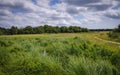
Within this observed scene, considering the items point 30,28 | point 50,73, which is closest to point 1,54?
point 50,73

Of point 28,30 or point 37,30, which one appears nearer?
point 28,30

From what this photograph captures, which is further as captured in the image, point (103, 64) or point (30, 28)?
point (30, 28)

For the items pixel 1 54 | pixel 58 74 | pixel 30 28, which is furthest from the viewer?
pixel 30 28

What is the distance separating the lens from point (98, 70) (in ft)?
15.8

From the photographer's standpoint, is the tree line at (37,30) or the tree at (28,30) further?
the tree at (28,30)

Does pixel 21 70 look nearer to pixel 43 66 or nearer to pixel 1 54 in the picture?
pixel 43 66

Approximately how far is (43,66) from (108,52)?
11.6 feet

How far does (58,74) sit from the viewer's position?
5.61 meters

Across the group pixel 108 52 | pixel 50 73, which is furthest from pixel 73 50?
pixel 50 73

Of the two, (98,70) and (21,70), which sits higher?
(98,70)

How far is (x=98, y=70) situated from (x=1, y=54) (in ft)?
23.4

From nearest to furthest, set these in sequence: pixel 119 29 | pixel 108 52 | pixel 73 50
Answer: pixel 108 52 → pixel 73 50 → pixel 119 29

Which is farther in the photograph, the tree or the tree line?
the tree

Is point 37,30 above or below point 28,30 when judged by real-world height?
below
